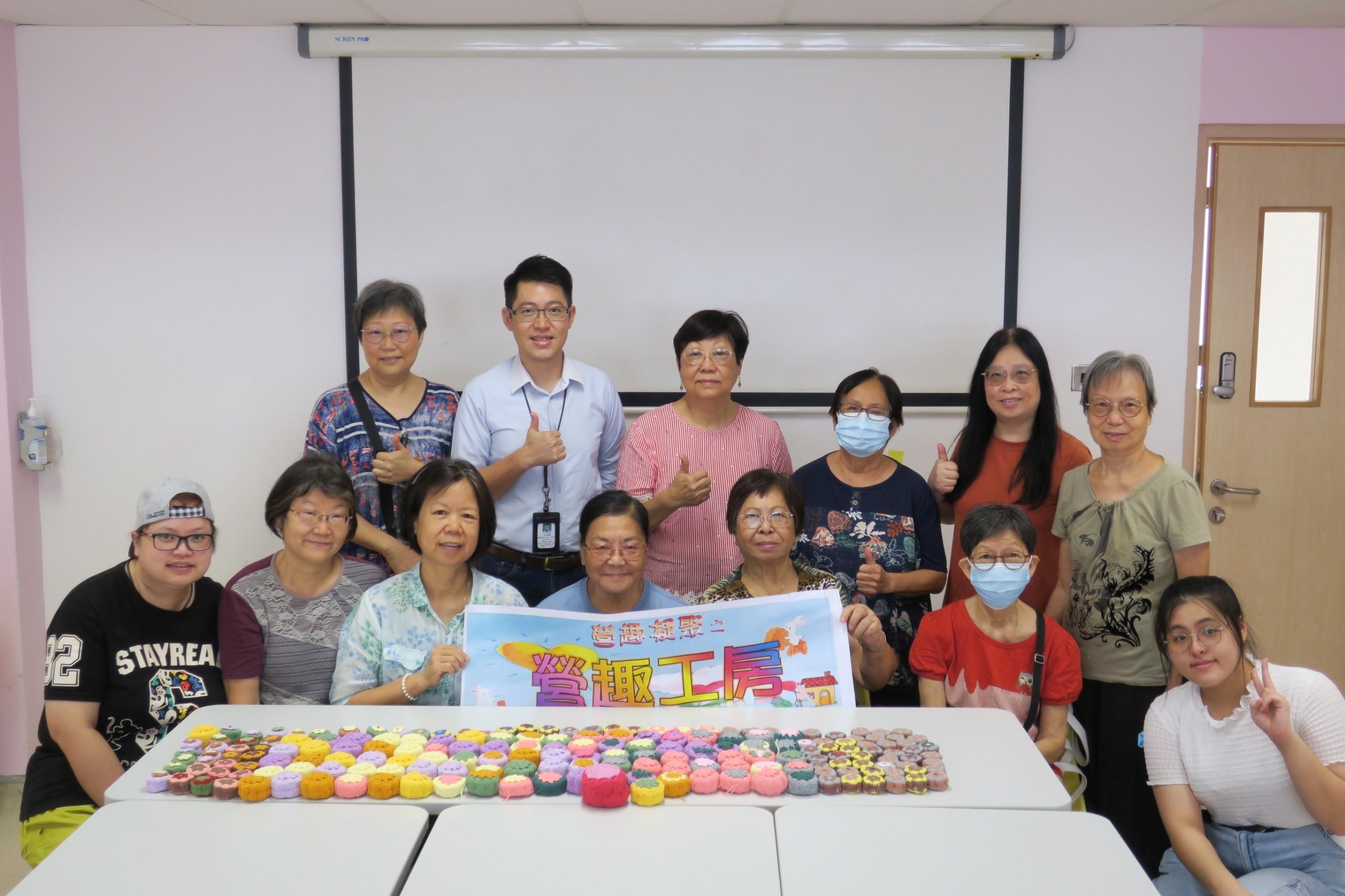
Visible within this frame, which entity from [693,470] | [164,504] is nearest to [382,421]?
[164,504]

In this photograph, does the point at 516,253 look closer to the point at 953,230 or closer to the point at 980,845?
the point at 953,230

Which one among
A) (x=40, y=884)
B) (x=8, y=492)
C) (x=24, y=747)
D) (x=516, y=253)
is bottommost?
(x=24, y=747)

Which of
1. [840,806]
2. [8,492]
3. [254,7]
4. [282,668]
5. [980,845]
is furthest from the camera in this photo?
[8,492]

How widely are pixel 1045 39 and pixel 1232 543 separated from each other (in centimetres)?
203

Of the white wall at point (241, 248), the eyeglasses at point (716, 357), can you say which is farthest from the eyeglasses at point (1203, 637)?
the white wall at point (241, 248)

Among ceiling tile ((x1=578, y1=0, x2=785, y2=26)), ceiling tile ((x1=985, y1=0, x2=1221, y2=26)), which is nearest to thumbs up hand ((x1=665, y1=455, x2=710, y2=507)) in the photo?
ceiling tile ((x1=578, y1=0, x2=785, y2=26))

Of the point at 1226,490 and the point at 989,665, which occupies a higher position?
the point at 1226,490

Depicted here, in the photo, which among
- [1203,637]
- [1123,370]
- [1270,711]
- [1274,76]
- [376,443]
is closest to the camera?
[1270,711]

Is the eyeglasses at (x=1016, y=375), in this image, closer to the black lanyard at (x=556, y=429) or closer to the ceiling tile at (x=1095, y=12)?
the black lanyard at (x=556, y=429)

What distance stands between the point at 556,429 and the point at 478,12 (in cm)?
153

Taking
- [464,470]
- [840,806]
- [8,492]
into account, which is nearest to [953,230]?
[464,470]

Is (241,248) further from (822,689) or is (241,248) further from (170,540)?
(822,689)

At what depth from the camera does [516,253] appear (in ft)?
11.9

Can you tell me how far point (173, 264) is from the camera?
364 cm
